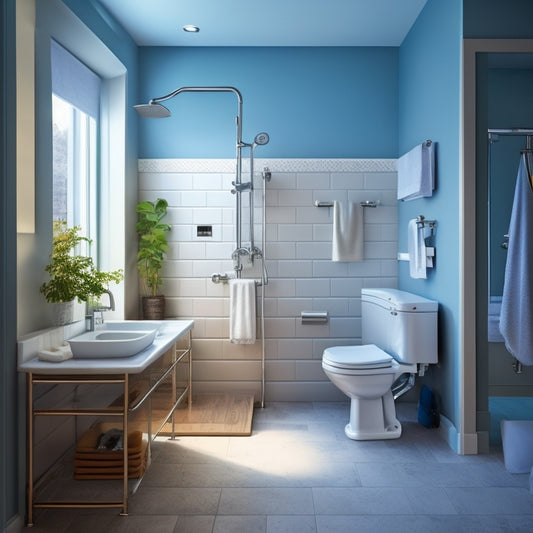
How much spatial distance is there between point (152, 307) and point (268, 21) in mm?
2219

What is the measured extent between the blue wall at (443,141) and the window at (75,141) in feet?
7.45

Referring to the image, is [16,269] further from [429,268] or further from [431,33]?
[431,33]

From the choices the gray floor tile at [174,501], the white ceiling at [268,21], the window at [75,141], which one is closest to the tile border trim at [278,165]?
the window at [75,141]

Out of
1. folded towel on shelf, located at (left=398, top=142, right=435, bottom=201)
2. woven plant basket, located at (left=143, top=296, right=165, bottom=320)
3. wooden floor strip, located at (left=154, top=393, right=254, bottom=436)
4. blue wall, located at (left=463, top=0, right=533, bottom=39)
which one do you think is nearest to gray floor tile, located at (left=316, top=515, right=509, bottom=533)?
wooden floor strip, located at (left=154, top=393, right=254, bottom=436)

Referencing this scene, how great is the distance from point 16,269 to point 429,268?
97.1 inches

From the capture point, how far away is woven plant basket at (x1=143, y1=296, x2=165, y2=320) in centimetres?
391

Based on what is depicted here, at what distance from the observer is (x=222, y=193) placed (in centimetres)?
409

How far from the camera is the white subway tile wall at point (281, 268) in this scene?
4.10 m

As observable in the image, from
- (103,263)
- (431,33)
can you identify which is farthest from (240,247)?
(431,33)

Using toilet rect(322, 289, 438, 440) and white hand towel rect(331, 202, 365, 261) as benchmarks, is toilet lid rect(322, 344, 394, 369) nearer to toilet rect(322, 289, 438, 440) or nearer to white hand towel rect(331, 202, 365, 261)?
toilet rect(322, 289, 438, 440)

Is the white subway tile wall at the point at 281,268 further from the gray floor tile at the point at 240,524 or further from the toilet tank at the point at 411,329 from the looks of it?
the gray floor tile at the point at 240,524

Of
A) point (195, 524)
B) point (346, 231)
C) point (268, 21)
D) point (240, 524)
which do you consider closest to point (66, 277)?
point (195, 524)

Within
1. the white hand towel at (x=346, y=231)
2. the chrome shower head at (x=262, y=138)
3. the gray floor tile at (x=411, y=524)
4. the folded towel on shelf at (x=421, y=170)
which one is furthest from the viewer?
the white hand towel at (x=346, y=231)

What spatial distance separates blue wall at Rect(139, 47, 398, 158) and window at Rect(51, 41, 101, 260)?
0.55 m
